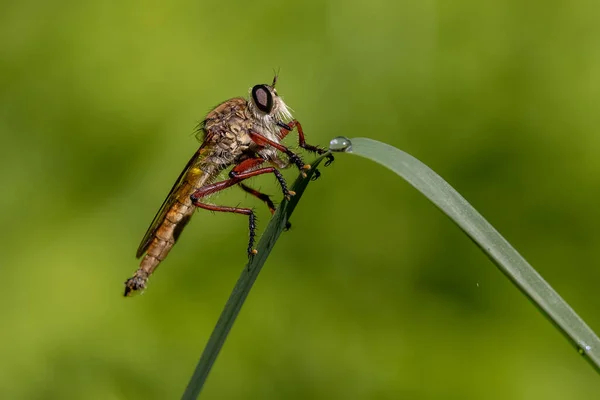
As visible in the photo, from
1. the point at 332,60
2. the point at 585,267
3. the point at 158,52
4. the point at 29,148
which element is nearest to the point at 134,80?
the point at 158,52

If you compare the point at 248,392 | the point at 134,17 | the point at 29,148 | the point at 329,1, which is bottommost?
the point at 248,392

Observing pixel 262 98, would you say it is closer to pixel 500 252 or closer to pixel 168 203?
pixel 168 203

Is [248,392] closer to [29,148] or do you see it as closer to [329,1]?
[29,148]

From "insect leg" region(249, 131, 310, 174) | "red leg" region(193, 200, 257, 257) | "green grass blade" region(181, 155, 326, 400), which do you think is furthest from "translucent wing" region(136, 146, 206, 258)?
"green grass blade" region(181, 155, 326, 400)

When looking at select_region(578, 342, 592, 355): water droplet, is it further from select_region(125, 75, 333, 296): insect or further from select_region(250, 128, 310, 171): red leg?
select_region(125, 75, 333, 296): insect

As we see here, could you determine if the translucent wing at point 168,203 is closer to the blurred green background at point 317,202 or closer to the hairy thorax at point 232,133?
the hairy thorax at point 232,133

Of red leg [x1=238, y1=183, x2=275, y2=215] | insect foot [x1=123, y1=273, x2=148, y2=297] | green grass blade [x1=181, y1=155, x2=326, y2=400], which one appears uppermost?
red leg [x1=238, y1=183, x2=275, y2=215]
